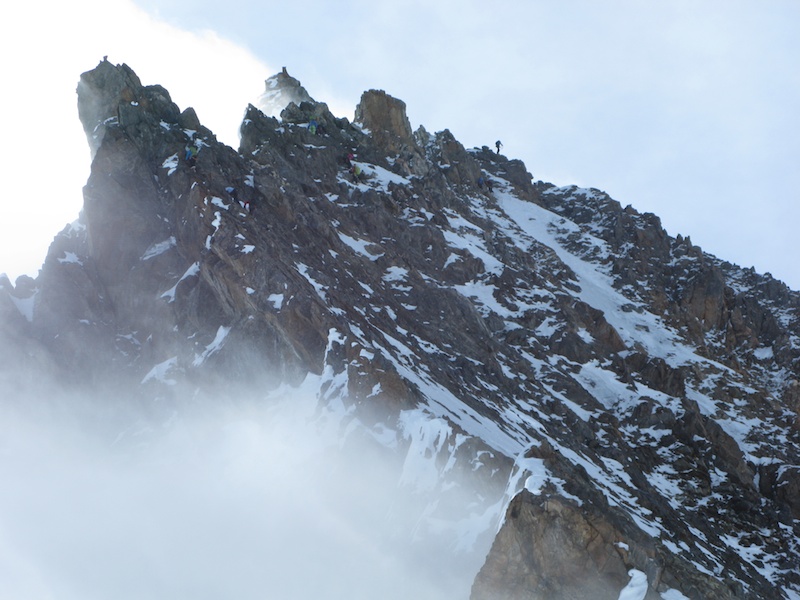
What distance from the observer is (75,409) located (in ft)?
235

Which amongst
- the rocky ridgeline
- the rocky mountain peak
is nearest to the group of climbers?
the rocky ridgeline

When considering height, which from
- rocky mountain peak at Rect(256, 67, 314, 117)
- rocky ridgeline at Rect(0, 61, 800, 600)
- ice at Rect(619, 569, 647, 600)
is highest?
rocky mountain peak at Rect(256, 67, 314, 117)

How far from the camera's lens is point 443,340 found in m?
78.4

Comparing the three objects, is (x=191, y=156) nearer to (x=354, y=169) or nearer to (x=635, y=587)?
(x=354, y=169)

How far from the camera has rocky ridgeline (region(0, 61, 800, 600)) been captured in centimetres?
5381

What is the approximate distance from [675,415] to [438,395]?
27111 millimetres

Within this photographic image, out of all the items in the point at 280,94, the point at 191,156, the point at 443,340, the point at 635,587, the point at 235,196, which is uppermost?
the point at 280,94

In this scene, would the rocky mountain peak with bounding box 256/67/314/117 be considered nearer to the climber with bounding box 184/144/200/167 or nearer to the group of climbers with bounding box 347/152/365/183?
the group of climbers with bounding box 347/152/365/183

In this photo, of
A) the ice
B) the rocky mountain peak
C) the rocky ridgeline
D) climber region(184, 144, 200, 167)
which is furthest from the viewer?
the rocky mountain peak

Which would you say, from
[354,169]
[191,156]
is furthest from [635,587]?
[354,169]

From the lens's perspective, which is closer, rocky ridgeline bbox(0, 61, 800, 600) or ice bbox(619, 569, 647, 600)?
ice bbox(619, 569, 647, 600)

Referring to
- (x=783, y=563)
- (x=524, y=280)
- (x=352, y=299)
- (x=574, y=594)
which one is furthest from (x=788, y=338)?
(x=574, y=594)

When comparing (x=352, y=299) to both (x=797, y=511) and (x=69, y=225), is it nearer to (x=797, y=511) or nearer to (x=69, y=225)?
(x=69, y=225)

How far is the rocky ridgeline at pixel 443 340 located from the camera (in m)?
53.8
